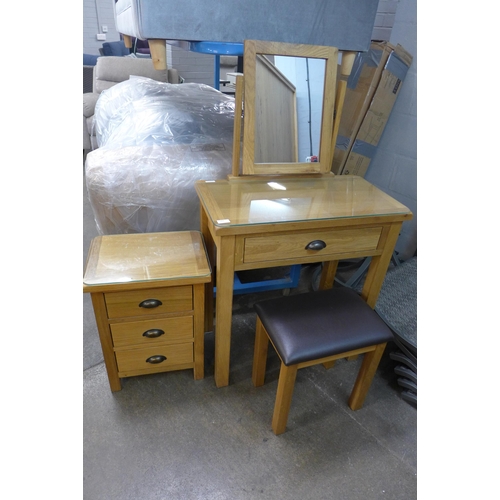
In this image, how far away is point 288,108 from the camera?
1.38m

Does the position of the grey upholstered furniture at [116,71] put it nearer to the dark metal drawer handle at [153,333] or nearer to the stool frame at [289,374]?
the dark metal drawer handle at [153,333]

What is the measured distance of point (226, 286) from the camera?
3.80 ft

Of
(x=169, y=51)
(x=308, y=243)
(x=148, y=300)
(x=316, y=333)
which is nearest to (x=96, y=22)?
(x=169, y=51)

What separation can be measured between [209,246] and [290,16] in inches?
35.9

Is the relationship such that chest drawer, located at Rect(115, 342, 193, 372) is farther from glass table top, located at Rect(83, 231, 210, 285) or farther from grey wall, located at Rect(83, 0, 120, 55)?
grey wall, located at Rect(83, 0, 120, 55)

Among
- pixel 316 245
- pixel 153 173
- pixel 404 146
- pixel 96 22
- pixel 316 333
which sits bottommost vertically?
pixel 316 333

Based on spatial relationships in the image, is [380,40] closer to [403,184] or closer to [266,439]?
[403,184]

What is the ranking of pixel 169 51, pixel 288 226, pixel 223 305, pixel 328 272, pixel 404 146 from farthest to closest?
pixel 169 51 < pixel 404 146 < pixel 328 272 < pixel 223 305 < pixel 288 226

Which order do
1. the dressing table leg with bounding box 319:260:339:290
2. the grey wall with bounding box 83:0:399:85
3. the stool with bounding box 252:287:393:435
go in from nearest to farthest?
the stool with bounding box 252:287:393:435, the dressing table leg with bounding box 319:260:339:290, the grey wall with bounding box 83:0:399:85

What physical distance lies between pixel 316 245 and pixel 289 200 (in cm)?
19

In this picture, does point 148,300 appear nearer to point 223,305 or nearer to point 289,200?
point 223,305

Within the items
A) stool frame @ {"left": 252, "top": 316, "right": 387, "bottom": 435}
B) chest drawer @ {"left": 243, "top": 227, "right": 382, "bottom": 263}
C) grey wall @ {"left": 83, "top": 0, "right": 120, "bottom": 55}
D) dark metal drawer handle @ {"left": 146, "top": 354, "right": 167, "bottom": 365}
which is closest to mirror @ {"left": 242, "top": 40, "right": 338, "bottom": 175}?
chest drawer @ {"left": 243, "top": 227, "right": 382, "bottom": 263}

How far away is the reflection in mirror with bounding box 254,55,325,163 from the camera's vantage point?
4.24 ft

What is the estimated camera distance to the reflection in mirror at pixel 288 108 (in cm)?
129
